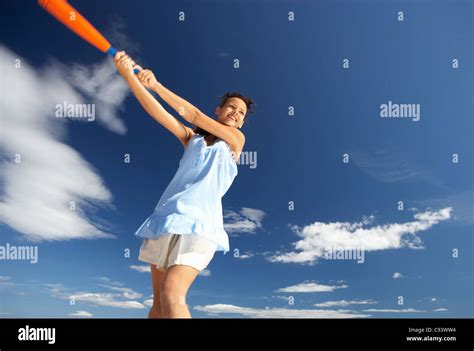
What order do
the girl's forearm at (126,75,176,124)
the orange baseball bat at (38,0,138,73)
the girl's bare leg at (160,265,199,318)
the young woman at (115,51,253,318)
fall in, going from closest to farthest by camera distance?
the girl's bare leg at (160,265,199,318) < the young woman at (115,51,253,318) < the girl's forearm at (126,75,176,124) < the orange baseball bat at (38,0,138,73)

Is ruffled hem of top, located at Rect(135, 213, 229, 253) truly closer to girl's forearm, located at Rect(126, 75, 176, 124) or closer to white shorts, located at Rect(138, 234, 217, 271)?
white shorts, located at Rect(138, 234, 217, 271)

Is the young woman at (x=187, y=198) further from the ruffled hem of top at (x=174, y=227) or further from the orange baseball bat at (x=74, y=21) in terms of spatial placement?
the orange baseball bat at (x=74, y=21)

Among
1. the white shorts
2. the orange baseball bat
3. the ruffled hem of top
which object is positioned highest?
the orange baseball bat

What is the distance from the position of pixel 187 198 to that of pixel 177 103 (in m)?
0.61

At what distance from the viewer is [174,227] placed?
7.52 feet

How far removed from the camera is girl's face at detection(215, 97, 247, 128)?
278cm

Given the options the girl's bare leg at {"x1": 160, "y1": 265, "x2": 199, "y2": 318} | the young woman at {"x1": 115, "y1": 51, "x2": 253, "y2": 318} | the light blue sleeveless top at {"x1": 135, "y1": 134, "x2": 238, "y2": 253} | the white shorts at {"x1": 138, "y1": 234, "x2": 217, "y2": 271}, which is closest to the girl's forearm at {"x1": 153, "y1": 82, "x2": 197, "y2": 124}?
the young woman at {"x1": 115, "y1": 51, "x2": 253, "y2": 318}

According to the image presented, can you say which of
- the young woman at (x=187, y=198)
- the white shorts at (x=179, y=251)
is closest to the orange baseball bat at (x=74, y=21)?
the young woman at (x=187, y=198)
